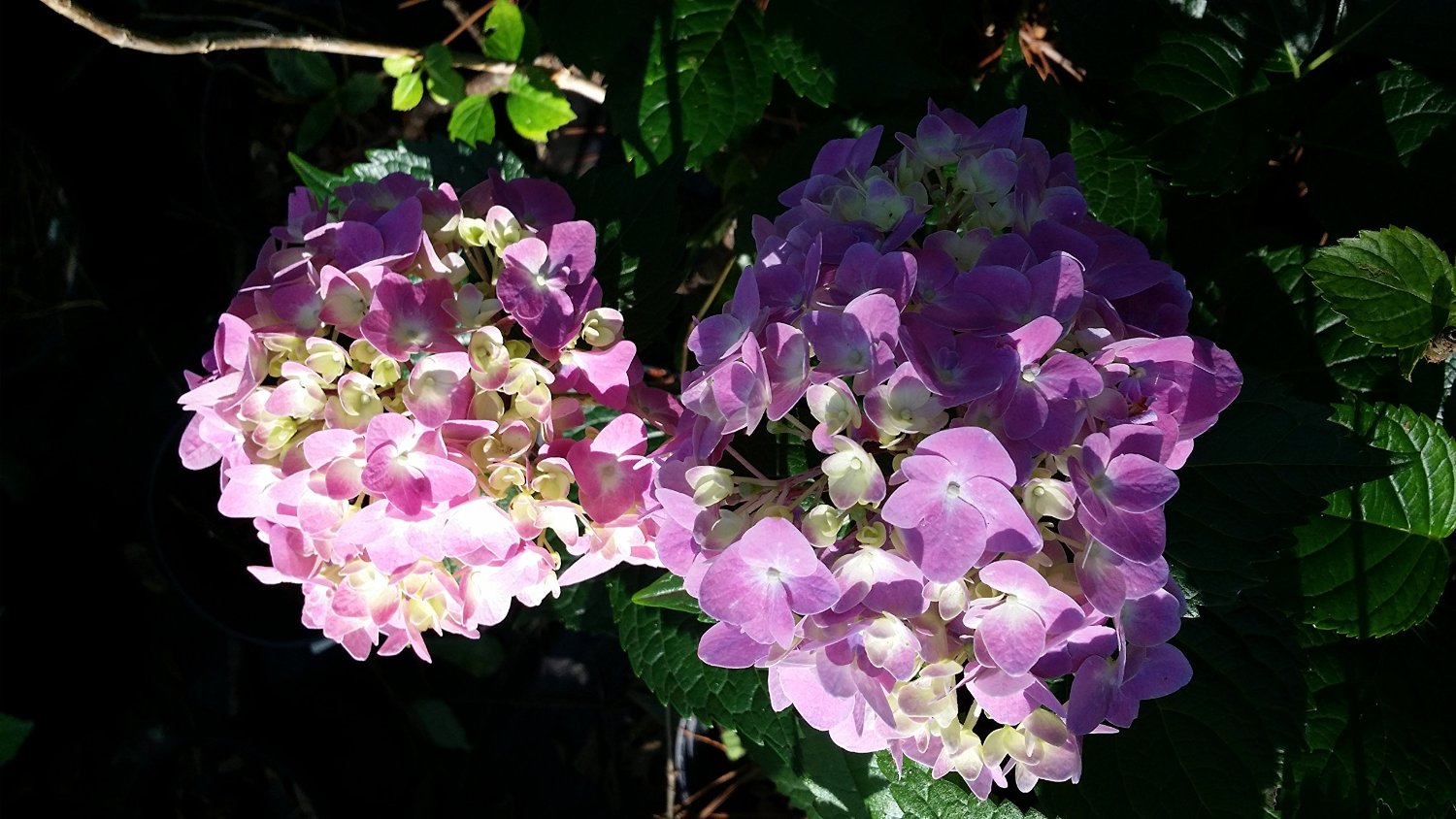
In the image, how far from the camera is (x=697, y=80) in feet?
4.74

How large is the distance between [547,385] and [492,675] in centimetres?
180

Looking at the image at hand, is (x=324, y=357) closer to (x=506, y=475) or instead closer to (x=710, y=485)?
(x=506, y=475)

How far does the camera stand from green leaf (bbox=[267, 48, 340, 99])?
2.06 m

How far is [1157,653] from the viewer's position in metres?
0.88

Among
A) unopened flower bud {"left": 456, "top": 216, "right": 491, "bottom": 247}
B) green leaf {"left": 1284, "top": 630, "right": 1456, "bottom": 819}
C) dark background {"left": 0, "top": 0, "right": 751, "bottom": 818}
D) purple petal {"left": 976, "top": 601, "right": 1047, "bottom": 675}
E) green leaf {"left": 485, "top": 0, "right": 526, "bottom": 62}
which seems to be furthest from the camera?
dark background {"left": 0, "top": 0, "right": 751, "bottom": 818}

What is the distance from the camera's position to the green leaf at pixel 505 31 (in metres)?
1.72

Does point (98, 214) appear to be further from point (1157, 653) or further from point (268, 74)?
point (1157, 653)

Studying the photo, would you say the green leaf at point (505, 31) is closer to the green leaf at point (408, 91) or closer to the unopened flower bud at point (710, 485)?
the green leaf at point (408, 91)

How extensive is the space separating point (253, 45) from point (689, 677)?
128cm

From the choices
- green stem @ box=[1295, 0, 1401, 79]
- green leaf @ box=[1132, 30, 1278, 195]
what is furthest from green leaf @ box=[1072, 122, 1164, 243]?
green stem @ box=[1295, 0, 1401, 79]

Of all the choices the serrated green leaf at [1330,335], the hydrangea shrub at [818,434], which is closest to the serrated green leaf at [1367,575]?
the serrated green leaf at [1330,335]

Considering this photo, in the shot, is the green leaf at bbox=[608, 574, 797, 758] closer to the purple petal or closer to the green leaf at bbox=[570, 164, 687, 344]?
the green leaf at bbox=[570, 164, 687, 344]

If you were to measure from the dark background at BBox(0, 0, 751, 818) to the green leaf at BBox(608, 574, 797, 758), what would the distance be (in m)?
1.24

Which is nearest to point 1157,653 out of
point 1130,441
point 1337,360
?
point 1130,441
